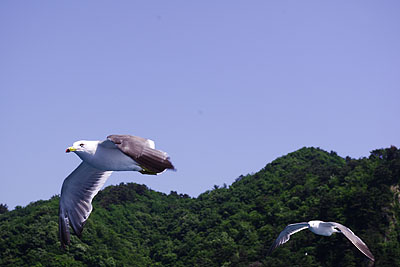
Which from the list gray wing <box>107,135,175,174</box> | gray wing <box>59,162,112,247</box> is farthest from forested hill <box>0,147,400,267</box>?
gray wing <box>107,135,175,174</box>

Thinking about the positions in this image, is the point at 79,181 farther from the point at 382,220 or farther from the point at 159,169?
the point at 382,220

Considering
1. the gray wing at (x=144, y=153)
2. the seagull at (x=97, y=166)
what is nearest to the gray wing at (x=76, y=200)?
the seagull at (x=97, y=166)

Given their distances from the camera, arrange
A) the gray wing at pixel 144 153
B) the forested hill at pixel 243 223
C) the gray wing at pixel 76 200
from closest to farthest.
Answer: the gray wing at pixel 144 153 → the gray wing at pixel 76 200 → the forested hill at pixel 243 223

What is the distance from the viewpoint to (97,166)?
13.2 meters

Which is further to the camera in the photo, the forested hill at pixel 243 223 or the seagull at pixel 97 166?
the forested hill at pixel 243 223

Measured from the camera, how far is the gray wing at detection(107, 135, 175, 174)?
10.1 meters

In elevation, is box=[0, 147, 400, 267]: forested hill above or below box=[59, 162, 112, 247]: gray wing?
above

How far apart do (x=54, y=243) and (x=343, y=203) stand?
36.9m

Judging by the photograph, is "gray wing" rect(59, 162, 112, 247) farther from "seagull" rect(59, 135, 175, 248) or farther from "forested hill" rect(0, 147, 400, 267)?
"forested hill" rect(0, 147, 400, 267)

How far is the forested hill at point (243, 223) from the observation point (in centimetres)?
6725

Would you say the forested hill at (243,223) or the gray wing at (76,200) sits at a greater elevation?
the forested hill at (243,223)

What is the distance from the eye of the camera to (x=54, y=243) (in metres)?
72.6

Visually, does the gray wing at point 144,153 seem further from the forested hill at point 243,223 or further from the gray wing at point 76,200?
the forested hill at point 243,223

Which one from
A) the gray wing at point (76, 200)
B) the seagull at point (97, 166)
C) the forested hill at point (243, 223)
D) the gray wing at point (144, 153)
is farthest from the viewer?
the forested hill at point (243, 223)
